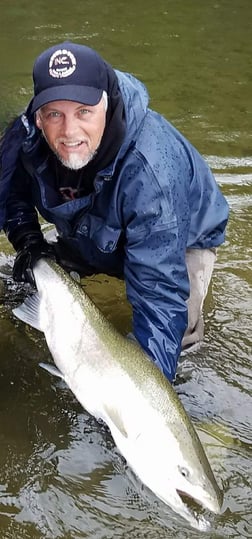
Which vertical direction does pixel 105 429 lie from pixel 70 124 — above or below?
below

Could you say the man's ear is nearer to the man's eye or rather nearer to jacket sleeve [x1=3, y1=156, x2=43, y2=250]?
the man's eye

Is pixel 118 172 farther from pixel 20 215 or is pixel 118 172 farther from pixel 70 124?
pixel 20 215

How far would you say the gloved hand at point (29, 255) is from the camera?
4.16 meters

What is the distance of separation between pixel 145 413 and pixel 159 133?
→ 54.3 inches

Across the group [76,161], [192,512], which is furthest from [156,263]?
[192,512]

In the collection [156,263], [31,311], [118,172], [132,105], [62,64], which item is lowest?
[31,311]

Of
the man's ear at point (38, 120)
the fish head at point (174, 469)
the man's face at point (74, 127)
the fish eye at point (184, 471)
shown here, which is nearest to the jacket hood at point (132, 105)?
the man's face at point (74, 127)

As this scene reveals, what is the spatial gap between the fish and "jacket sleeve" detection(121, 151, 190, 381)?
143mm

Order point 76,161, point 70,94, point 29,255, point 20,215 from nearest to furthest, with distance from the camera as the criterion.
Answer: point 70,94 < point 76,161 < point 29,255 < point 20,215

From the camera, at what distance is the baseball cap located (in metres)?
3.35

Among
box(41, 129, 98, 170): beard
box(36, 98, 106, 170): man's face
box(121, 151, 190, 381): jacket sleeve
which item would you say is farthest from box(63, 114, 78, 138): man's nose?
box(121, 151, 190, 381): jacket sleeve

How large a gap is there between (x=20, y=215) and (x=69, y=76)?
1.36 m

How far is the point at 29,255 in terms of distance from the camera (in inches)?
166

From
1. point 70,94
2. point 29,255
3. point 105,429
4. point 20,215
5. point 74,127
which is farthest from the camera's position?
point 20,215
